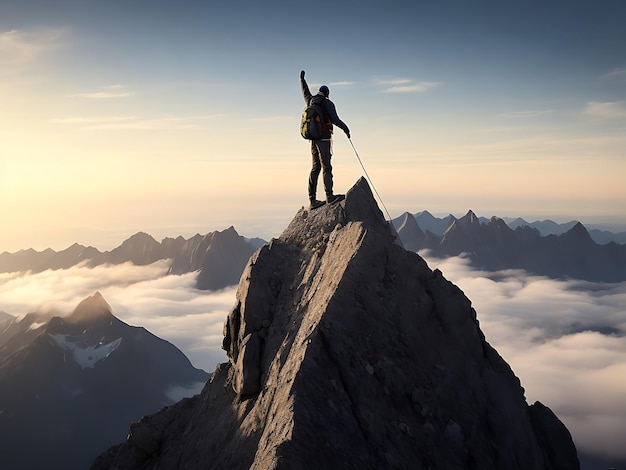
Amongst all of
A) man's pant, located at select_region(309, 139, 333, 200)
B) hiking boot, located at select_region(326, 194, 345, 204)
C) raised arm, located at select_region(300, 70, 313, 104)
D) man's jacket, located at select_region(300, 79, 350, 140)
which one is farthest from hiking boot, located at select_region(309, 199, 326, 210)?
raised arm, located at select_region(300, 70, 313, 104)

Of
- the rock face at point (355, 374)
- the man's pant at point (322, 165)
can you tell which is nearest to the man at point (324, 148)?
the man's pant at point (322, 165)

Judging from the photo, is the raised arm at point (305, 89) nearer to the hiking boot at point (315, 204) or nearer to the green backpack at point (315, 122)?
the green backpack at point (315, 122)

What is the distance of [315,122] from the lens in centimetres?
2188

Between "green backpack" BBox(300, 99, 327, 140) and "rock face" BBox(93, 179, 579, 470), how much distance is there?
121 inches

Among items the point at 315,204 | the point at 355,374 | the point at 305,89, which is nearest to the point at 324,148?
the point at 315,204

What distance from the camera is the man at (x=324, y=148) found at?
21906 millimetres

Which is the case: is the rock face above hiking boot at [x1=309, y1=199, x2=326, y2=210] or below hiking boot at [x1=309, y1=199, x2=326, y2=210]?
below

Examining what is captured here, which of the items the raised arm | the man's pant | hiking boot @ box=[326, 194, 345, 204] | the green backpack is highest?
the raised arm

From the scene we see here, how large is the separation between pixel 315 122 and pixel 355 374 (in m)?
12.4

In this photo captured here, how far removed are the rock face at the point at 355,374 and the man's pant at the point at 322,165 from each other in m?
1.45

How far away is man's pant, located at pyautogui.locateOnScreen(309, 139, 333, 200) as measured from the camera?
22.3m

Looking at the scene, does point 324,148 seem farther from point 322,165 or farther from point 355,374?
point 355,374

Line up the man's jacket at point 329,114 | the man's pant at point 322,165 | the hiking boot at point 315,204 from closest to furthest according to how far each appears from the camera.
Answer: the man's jacket at point 329,114
the man's pant at point 322,165
the hiking boot at point 315,204

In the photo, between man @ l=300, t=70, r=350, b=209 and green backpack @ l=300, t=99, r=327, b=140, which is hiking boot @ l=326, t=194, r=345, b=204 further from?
green backpack @ l=300, t=99, r=327, b=140
